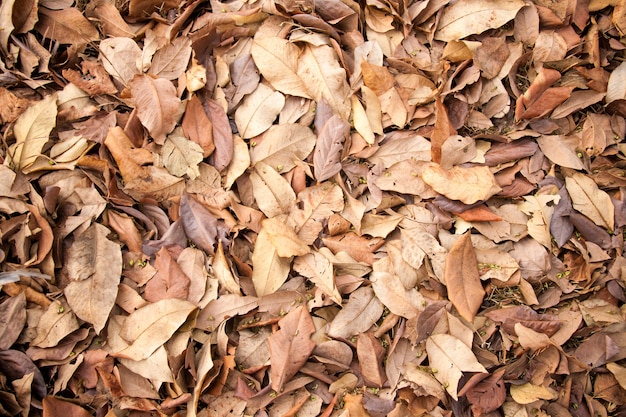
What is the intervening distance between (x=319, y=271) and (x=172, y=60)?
75 cm

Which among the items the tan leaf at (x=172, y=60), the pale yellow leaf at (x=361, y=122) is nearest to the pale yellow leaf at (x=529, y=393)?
the pale yellow leaf at (x=361, y=122)

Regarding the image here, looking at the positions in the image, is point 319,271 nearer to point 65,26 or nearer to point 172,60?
point 172,60

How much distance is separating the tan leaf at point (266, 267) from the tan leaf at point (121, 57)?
63cm

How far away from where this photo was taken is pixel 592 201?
156 cm

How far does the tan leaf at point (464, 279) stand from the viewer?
4.77ft

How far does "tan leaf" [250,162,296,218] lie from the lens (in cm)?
154

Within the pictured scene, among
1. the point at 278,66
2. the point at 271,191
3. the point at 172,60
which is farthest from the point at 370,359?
the point at 172,60

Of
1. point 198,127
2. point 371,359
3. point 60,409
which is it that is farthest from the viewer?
point 198,127

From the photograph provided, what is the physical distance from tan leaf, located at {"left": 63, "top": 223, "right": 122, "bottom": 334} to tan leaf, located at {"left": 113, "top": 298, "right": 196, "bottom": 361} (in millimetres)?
71

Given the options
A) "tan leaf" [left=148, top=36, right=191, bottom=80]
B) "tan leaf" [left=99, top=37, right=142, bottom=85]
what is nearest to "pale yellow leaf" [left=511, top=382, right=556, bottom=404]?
"tan leaf" [left=148, top=36, right=191, bottom=80]

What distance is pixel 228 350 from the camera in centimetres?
143

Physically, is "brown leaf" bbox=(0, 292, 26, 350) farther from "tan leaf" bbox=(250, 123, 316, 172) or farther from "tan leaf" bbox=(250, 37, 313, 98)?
"tan leaf" bbox=(250, 37, 313, 98)

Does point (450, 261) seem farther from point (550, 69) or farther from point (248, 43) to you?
point (248, 43)

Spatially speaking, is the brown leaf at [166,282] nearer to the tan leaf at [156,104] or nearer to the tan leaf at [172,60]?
the tan leaf at [156,104]
